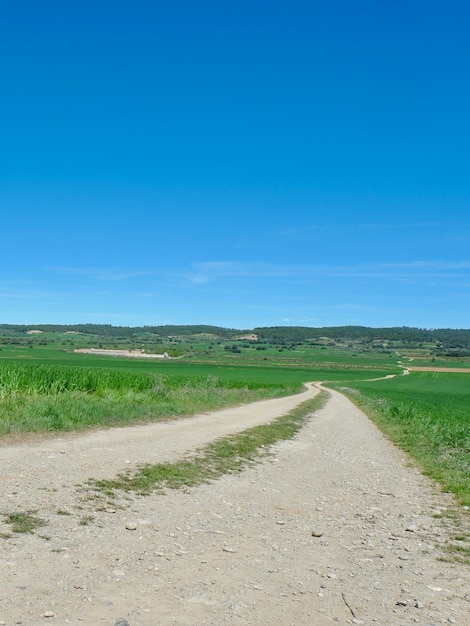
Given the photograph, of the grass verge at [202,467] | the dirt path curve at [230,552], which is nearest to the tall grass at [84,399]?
the dirt path curve at [230,552]

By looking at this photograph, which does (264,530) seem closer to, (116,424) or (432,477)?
(432,477)

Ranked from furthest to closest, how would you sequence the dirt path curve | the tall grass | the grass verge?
the tall grass < the grass verge < the dirt path curve

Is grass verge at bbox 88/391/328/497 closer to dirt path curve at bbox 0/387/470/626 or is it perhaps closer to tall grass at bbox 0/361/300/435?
dirt path curve at bbox 0/387/470/626

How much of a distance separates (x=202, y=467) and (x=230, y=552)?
583 cm

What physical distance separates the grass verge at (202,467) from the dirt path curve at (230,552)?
0.48 m

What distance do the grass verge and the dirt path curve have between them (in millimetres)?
480

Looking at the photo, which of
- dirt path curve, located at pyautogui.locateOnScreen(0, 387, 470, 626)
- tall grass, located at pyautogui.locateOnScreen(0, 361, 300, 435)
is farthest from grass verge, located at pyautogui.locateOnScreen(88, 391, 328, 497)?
tall grass, located at pyautogui.locateOnScreen(0, 361, 300, 435)

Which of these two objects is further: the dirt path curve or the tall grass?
the tall grass

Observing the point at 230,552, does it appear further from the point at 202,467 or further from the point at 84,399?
the point at 84,399

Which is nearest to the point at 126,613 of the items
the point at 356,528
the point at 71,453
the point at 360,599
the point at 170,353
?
the point at 360,599

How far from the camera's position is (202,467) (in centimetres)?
1313

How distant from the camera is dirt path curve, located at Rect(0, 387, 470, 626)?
18.1ft

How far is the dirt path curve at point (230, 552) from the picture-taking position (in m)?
5.52

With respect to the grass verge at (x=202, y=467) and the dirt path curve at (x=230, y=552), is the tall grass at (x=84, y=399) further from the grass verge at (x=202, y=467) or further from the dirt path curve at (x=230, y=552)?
the grass verge at (x=202, y=467)
